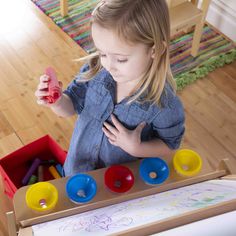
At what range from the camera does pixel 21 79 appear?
176 centimetres

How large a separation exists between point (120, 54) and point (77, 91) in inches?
9.1

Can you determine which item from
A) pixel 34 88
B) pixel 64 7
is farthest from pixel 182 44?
pixel 34 88

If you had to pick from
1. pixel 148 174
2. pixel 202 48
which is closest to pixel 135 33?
pixel 148 174

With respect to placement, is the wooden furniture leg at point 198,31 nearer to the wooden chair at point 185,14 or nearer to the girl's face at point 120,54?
the wooden chair at point 185,14

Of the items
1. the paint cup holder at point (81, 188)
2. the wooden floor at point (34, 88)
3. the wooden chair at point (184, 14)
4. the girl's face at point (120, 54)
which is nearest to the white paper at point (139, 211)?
the paint cup holder at point (81, 188)

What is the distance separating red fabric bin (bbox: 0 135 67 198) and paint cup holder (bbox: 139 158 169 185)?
1.73 feet

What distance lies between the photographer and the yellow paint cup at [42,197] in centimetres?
72

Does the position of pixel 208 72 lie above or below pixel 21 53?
below

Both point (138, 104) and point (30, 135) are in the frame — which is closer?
point (138, 104)

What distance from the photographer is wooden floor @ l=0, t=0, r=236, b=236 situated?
1601 mm

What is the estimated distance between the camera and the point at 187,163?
2.75 feet

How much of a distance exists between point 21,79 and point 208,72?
0.97 metres

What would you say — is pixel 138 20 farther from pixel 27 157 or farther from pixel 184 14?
pixel 184 14

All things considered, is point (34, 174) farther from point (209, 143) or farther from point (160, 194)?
point (209, 143)
